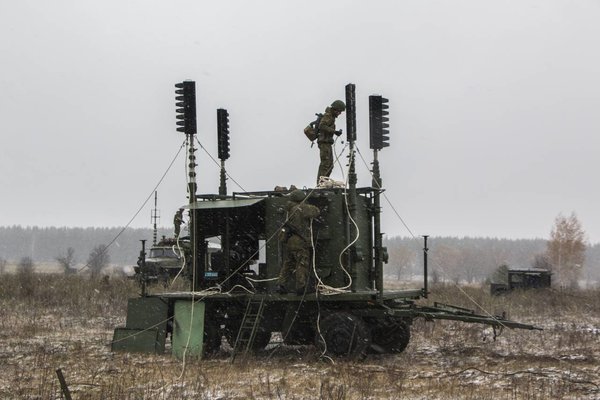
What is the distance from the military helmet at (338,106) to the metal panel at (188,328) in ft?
14.1

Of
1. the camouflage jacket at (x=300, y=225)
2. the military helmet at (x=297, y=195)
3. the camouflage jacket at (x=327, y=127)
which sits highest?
the camouflage jacket at (x=327, y=127)

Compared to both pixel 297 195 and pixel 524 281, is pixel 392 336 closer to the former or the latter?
pixel 297 195

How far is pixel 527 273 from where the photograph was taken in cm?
3200

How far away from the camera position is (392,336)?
1373cm

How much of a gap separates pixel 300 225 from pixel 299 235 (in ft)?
0.55

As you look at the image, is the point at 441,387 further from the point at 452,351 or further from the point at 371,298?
the point at 452,351

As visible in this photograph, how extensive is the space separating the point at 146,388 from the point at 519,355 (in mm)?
6871

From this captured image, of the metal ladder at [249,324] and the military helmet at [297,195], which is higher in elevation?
the military helmet at [297,195]

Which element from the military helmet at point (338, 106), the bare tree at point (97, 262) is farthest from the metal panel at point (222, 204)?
the bare tree at point (97, 262)

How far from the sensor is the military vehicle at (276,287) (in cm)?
1242

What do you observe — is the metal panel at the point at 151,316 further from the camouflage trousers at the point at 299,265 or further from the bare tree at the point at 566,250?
the bare tree at the point at 566,250

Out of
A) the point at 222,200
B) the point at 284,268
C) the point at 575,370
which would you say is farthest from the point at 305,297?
the point at 575,370

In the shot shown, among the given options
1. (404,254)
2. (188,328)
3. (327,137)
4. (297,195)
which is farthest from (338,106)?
(404,254)

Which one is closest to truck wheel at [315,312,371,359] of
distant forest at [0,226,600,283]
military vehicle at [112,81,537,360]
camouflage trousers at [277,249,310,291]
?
military vehicle at [112,81,537,360]
